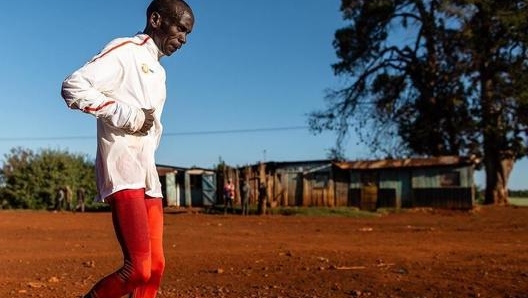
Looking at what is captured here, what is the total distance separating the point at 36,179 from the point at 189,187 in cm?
958

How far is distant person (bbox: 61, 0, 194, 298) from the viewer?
2.96m

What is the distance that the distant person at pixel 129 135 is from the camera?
296 centimetres

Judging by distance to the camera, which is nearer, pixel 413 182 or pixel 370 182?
pixel 413 182

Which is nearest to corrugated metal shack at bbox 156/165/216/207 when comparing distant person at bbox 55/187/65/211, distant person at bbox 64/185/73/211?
distant person at bbox 64/185/73/211

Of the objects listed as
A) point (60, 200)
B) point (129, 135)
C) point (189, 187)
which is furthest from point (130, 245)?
point (189, 187)

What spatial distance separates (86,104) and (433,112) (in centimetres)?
3052

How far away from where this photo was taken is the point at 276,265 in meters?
7.62

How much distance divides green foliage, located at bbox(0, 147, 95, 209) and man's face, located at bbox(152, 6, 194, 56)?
37528 mm

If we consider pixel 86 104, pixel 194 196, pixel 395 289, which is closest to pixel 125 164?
pixel 86 104

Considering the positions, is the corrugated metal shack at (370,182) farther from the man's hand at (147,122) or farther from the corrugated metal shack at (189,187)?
the man's hand at (147,122)

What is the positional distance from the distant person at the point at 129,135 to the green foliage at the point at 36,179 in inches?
1478

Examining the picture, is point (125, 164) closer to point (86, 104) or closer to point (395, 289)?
point (86, 104)

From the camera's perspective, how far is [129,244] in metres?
3.01

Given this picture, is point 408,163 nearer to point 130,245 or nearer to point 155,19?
point 155,19
